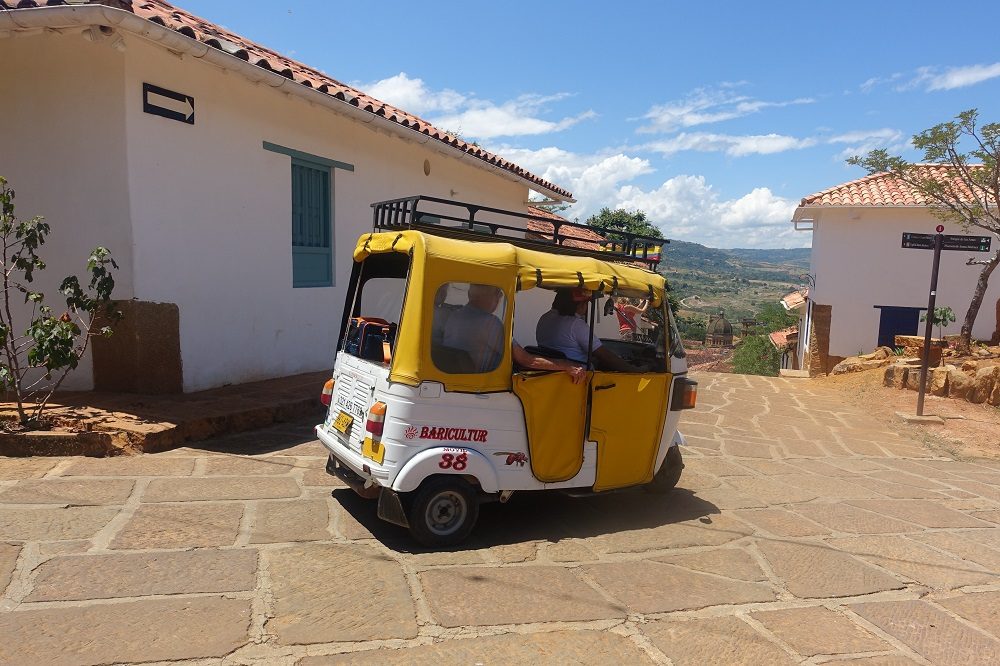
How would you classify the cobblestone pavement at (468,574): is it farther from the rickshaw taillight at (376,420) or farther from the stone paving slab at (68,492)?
the rickshaw taillight at (376,420)

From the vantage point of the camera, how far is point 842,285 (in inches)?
738

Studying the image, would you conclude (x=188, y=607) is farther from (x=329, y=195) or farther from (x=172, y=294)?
(x=329, y=195)

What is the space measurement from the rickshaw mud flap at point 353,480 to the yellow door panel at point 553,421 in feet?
3.31

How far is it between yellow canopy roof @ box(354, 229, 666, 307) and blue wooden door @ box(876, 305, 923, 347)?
667 inches

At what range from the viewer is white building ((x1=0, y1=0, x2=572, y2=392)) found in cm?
584

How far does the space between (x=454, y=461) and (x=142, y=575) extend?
1698 millimetres

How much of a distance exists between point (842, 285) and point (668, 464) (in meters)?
16.1

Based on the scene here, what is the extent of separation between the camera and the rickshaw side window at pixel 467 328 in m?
3.79

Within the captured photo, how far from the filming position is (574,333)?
4.53 m

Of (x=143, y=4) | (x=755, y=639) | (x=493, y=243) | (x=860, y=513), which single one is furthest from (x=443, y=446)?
(x=143, y=4)

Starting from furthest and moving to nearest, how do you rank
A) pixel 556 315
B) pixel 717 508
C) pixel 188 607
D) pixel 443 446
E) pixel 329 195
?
pixel 329 195 < pixel 717 508 < pixel 556 315 < pixel 443 446 < pixel 188 607

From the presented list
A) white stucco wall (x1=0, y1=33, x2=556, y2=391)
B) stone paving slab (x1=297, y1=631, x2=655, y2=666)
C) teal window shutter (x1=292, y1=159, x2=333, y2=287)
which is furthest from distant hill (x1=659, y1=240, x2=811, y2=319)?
stone paving slab (x1=297, y1=631, x2=655, y2=666)

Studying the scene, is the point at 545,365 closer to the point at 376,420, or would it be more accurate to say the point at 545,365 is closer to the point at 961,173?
the point at 376,420

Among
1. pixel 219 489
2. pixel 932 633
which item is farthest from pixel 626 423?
pixel 219 489
